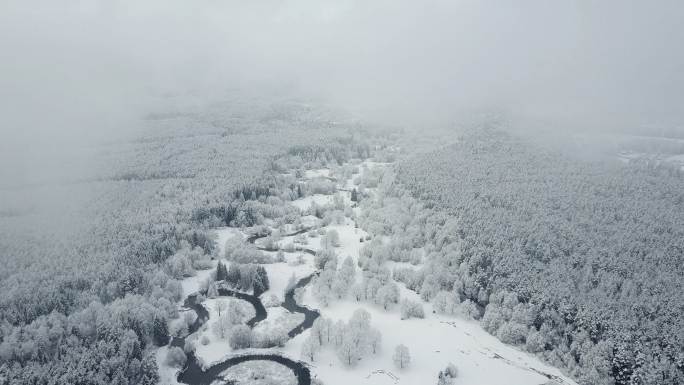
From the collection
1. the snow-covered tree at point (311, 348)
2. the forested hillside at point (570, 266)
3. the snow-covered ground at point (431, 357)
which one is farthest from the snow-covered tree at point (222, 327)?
the forested hillside at point (570, 266)

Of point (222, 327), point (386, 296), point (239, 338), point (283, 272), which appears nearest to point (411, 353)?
point (386, 296)

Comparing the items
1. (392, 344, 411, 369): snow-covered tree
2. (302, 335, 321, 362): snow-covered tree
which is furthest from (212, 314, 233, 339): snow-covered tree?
(392, 344, 411, 369): snow-covered tree

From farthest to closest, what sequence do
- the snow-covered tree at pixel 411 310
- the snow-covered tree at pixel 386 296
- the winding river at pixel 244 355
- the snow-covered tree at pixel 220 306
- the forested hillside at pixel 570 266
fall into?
1. the snow-covered tree at pixel 386 296
2. the snow-covered tree at pixel 220 306
3. the snow-covered tree at pixel 411 310
4. the winding river at pixel 244 355
5. the forested hillside at pixel 570 266

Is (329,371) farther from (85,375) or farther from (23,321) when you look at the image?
(23,321)

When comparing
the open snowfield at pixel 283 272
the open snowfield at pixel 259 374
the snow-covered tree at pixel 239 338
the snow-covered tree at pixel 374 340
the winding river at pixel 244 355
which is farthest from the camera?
the open snowfield at pixel 283 272

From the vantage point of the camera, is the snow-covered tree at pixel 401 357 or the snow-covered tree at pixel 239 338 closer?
the snow-covered tree at pixel 401 357

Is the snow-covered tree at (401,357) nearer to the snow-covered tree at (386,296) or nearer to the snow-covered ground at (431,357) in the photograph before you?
the snow-covered ground at (431,357)

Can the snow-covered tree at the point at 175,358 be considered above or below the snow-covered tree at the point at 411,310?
below

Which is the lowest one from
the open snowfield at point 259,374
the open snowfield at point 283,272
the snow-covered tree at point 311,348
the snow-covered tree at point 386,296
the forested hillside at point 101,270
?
the open snowfield at point 259,374

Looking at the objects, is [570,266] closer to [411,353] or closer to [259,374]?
[411,353]
